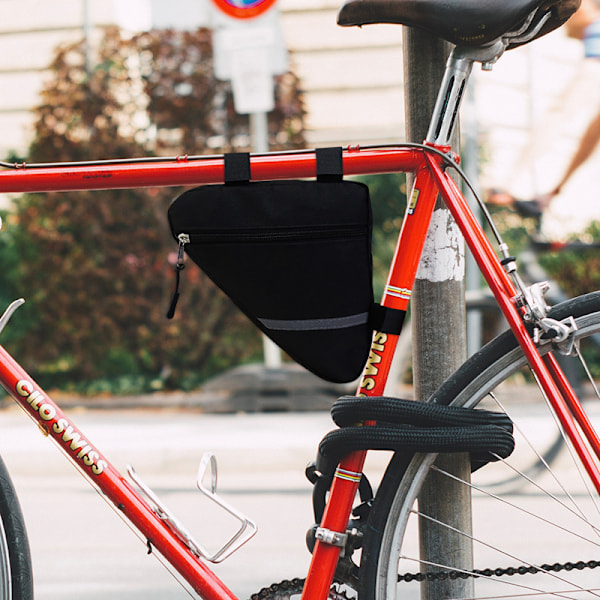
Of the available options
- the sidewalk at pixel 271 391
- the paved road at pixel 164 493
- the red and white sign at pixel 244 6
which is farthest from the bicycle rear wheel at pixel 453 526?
the red and white sign at pixel 244 6

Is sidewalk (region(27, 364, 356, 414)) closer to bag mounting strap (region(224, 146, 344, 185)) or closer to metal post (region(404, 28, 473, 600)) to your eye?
metal post (region(404, 28, 473, 600))

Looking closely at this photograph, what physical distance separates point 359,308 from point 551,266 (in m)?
5.20

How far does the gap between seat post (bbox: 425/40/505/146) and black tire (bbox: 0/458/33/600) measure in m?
1.07

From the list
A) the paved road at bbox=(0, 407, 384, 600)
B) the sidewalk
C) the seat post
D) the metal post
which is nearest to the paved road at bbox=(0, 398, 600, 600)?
the paved road at bbox=(0, 407, 384, 600)

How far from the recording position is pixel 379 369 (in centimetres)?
159

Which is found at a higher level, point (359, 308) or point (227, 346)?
point (227, 346)

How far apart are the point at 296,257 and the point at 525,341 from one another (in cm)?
44

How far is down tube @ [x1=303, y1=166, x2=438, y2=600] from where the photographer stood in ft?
5.15

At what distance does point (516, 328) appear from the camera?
147 centimetres

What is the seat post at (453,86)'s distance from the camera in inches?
60.8

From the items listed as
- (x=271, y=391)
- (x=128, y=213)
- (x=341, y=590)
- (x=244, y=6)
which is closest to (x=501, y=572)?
(x=341, y=590)

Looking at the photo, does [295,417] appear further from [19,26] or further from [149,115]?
[19,26]

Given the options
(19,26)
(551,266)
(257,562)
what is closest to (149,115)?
(19,26)

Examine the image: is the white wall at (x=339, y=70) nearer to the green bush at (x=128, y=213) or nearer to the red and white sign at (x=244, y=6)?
the green bush at (x=128, y=213)
